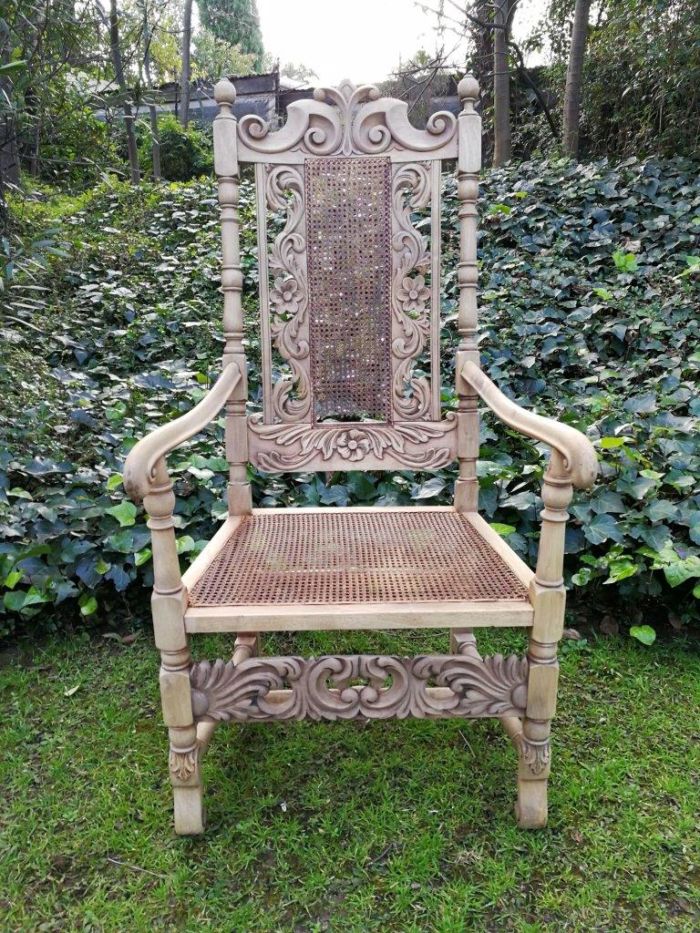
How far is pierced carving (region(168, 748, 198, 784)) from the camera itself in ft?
4.09

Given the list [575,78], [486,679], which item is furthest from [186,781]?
[575,78]

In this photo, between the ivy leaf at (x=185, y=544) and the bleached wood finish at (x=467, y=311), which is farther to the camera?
the ivy leaf at (x=185, y=544)

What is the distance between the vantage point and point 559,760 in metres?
1.55

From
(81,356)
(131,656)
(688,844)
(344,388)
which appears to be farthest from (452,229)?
(688,844)

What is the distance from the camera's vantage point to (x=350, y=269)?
162cm

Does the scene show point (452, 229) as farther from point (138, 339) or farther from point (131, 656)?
point (131, 656)

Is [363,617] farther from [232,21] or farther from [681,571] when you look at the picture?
[232,21]

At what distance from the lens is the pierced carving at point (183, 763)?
1246mm

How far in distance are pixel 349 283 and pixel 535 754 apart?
1.18 meters

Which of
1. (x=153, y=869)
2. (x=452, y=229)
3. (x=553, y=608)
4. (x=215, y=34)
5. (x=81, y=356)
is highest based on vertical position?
(x=215, y=34)

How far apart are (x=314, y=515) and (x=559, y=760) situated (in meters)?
0.87

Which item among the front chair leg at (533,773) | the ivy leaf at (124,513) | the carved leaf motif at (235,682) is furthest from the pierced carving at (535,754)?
the ivy leaf at (124,513)

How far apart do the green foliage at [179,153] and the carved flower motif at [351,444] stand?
9.39m

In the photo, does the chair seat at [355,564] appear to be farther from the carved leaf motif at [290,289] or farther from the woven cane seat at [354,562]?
the carved leaf motif at [290,289]
